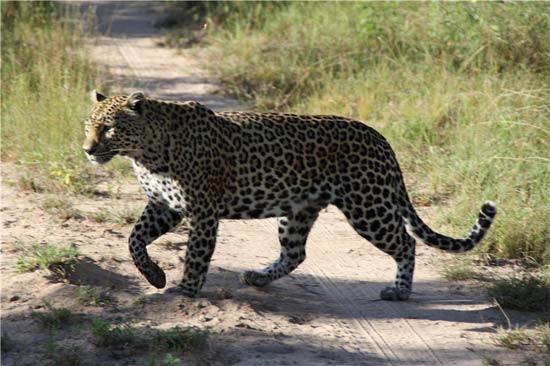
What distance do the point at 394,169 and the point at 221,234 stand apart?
2.02 m

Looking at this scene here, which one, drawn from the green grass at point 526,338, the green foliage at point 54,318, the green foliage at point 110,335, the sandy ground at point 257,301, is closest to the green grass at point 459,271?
the sandy ground at point 257,301

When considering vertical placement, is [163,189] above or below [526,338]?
above

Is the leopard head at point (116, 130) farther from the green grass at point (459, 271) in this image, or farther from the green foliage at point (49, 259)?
the green grass at point (459, 271)

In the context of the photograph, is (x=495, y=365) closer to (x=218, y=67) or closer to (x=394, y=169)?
(x=394, y=169)

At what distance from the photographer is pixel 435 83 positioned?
1121cm

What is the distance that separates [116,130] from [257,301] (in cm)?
155

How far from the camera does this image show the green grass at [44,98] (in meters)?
9.52

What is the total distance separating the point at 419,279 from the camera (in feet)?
25.8

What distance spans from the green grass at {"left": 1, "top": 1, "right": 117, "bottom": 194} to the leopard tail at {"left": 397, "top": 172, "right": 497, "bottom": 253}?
323cm

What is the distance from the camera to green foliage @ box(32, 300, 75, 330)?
20.8 ft

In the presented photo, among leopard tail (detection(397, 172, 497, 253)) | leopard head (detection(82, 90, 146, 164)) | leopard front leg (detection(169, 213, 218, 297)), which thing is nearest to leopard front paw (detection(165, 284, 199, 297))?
leopard front leg (detection(169, 213, 218, 297))

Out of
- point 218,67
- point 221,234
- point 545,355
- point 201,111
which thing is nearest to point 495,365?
point 545,355

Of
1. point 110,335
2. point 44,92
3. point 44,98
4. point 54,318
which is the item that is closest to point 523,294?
point 110,335

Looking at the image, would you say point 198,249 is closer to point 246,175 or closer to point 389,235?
point 246,175
